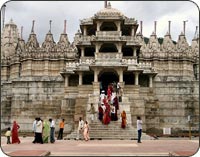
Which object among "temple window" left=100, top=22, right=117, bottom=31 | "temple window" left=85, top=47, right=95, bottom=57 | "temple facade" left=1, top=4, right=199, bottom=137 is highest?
"temple window" left=100, top=22, right=117, bottom=31

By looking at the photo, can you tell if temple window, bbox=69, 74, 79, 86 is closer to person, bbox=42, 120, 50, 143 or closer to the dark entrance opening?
the dark entrance opening

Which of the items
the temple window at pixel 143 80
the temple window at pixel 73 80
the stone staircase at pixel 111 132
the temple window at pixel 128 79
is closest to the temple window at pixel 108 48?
the temple window at pixel 128 79

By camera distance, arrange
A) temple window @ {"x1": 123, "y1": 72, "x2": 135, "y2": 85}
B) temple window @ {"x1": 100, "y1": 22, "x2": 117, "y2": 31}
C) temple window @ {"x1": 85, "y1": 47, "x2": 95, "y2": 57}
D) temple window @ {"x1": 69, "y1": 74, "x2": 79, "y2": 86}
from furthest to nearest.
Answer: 1. temple window @ {"x1": 85, "y1": 47, "x2": 95, "y2": 57}
2. temple window @ {"x1": 100, "y1": 22, "x2": 117, "y2": 31}
3. temple window @ {"x1": 69, "y1": 74, "x2": 79, "y2": 86}
4. temple window @ {"x1": 123, "y1": 72, "x2": 135, "y2": 85}

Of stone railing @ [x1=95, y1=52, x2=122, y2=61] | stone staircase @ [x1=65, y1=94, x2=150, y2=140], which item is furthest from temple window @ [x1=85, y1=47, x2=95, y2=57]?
stone staircase @ [x1=65, y1=94, x2=150, y2=140]

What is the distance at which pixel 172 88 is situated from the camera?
34.2m

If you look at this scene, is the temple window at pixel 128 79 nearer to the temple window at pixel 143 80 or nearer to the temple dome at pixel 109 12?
the temple window at pixel 143 80

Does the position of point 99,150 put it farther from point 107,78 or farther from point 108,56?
point 107,78

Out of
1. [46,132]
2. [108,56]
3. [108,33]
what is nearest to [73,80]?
[108,56]

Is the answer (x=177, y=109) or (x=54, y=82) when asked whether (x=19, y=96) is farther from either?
(x=177, y=109)

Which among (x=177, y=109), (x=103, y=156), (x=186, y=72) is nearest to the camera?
(x=103, y=156)

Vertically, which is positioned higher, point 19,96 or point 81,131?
point 19,96

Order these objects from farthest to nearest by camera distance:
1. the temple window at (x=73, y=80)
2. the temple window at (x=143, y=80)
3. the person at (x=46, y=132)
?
1. the temple window at (x=73, y=80)
2. the temple window at (x=143, y=80)
3. the person at (x=46, y=132)

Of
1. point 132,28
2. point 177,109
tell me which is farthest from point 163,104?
point 132,28

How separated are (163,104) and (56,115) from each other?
10288 mm
